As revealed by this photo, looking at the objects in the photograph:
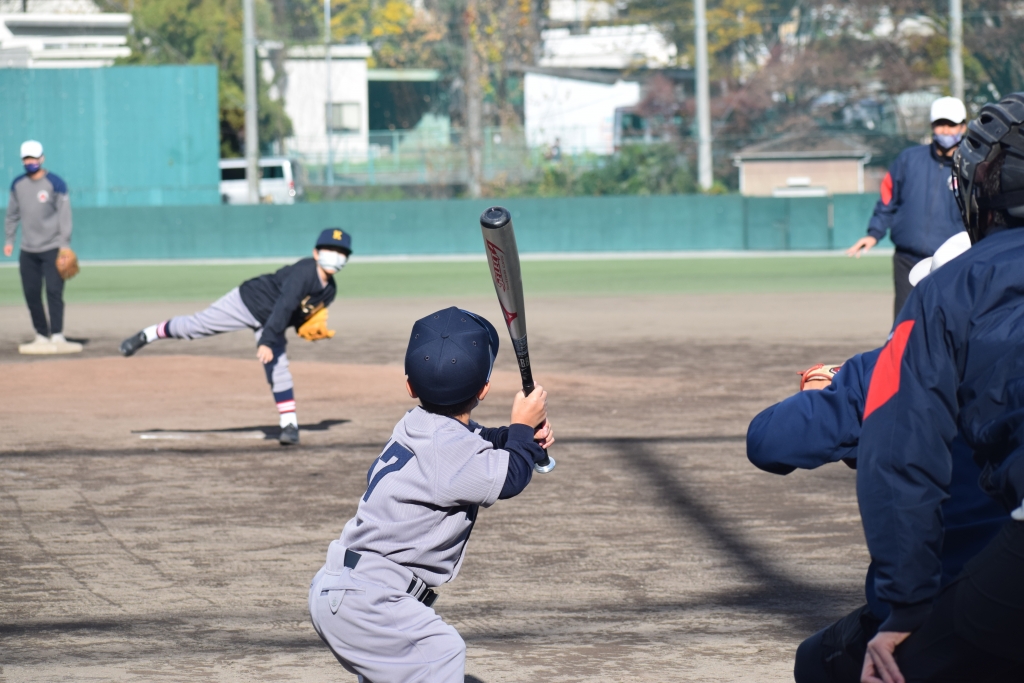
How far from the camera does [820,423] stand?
2.51 meters

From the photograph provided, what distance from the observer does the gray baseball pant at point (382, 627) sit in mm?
3014

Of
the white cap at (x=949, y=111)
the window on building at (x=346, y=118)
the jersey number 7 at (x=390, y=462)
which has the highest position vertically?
the window on building at (x=346, y=118)

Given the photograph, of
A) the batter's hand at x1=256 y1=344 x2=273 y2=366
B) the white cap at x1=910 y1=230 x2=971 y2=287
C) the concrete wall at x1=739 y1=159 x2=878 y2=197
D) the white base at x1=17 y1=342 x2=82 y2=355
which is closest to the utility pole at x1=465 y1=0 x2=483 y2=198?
the concrete wall at x1=739 y1=159 x2=878 y2=197

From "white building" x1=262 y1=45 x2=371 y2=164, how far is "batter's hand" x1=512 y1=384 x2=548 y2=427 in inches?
2043

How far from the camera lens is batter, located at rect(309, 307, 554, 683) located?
3027 millimetres

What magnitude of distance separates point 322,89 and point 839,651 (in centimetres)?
5855

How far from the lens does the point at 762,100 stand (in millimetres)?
49812

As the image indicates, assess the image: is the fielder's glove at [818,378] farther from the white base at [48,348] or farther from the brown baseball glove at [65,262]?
the white base at [48,348]

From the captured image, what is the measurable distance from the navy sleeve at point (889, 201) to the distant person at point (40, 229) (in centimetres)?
863

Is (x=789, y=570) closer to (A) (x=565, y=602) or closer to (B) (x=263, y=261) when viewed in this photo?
(A) (x=565, y=602)

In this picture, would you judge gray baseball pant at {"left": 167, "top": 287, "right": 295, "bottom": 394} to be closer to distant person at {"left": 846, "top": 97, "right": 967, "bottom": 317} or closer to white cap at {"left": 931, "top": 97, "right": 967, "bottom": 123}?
distant person at {"left": 846, "top": 97, "right": 967, "bottom": 317}

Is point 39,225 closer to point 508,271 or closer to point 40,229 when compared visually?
point 40,229

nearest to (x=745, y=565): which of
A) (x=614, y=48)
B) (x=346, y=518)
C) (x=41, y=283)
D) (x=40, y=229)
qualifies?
(x=346, y=518)

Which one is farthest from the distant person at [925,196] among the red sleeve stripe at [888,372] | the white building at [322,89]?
the white building at [322,89]
